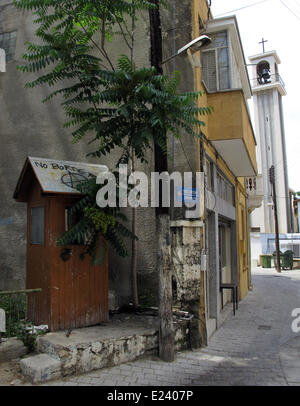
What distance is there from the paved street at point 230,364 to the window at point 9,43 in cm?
851

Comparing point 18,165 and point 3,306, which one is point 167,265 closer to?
point 3,306

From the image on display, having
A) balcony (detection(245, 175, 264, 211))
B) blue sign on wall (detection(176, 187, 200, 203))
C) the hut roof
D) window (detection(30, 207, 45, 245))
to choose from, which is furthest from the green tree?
balcony (detection(245, 175, 264, 211))

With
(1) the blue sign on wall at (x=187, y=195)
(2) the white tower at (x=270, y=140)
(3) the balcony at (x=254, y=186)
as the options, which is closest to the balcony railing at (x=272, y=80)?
(2) the white tower at (x=270, y=140)

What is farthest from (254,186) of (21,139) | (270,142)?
(270,142)

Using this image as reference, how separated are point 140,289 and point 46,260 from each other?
7.49ft

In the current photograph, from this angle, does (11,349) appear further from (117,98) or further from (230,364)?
(117,98)

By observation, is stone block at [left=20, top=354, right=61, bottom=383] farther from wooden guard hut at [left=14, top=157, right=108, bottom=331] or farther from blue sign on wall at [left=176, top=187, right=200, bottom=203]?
blue sign on wall at [left=176, top=187, right=200, bottom=203]

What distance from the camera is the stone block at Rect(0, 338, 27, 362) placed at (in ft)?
17.6

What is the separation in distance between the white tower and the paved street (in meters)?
34.5

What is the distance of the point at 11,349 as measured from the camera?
5445 mm

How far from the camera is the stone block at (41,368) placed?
15.5ft

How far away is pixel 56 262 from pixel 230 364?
131 inches

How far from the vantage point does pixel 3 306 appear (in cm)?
650
